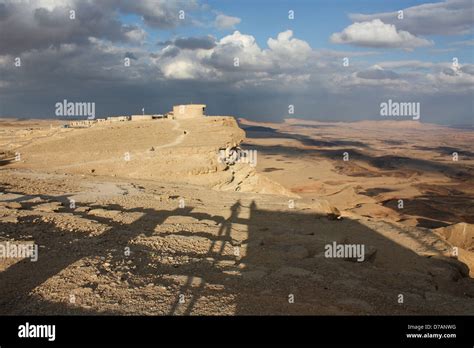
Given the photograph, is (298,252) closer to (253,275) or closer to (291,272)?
(291,272)

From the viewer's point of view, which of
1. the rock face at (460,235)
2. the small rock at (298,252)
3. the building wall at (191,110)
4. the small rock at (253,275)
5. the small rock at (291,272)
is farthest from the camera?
the building wall at (191,110)

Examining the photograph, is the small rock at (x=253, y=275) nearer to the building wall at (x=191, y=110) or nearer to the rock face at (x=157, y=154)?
the rock face at (x=157, y=154)

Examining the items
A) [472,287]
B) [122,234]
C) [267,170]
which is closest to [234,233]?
[122,234]

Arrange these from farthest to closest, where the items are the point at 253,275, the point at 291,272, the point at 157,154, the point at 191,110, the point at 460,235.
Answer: the point at 191,110, the point at 157,154, the point at 460,235, the point at 291,272, the point at 253,275

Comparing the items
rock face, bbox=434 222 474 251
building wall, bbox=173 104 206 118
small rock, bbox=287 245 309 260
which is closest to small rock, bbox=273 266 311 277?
small rock, bbox=287 245 309 260

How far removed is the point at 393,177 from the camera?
4584cm

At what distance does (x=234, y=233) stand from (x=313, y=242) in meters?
1.83

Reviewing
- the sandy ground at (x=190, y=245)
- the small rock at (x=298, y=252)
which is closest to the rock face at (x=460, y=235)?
the sandy ground at (x=190, y=245)

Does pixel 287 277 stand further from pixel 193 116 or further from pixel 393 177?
pixel 393 177

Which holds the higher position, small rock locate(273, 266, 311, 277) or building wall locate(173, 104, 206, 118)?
building wall locate(173, 104, 206, 118)

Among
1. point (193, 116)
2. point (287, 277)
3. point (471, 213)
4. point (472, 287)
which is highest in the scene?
point (193, 116)

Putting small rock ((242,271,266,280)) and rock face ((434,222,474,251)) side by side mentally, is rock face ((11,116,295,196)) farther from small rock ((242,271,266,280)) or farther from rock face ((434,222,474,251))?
small rock ((242,271,266,280))

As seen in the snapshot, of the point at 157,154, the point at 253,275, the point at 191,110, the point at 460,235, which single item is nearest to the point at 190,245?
the point at 253,275
